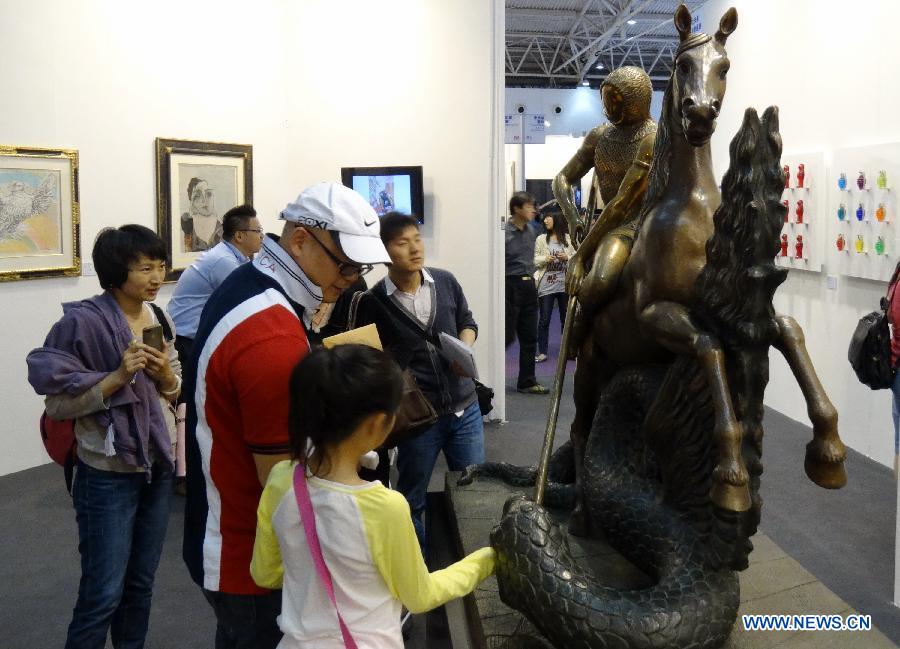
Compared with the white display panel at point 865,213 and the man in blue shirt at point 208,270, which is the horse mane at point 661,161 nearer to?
the man in blue shirt at point 208,270

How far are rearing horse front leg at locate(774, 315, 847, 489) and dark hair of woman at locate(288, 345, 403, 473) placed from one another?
1025mm

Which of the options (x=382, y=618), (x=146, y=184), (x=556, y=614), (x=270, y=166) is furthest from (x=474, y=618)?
(x=270, y=166)

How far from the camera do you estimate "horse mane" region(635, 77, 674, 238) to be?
2.24 meters

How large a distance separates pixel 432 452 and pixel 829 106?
482 cm

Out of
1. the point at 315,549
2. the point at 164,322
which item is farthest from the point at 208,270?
the point at 315,549

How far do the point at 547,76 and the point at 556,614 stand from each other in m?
19.8

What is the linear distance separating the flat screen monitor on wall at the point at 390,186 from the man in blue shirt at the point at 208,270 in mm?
2119

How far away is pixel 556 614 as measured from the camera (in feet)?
6.29

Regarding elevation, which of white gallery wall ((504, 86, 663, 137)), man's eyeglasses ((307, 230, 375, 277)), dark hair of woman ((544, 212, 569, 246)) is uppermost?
white gallery wall ((504, 86, 663, 137))

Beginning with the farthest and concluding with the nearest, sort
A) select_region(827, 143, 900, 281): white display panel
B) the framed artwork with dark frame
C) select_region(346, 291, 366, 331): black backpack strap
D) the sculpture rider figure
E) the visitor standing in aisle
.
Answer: the visitor standing in aisle < the framed artwork with dark frame < select_region(827, 143, 900, 281): white display panel < select_region(346, 291, 366, 331): black backpack strap < the sculpture rider figure

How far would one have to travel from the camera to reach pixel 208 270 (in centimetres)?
492

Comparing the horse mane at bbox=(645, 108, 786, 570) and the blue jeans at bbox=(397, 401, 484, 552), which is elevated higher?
the horse mane at bbox=(645, 108, 786, 570)

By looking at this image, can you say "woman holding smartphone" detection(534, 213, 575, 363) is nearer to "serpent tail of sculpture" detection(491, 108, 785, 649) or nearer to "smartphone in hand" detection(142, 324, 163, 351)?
"smartphone in hand" detection(142, 324, 163, 351)

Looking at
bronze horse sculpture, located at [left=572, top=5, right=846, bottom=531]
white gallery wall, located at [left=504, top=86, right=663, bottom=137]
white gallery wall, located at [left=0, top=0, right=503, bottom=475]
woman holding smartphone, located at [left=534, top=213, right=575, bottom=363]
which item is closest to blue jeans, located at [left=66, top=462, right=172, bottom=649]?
bronze horse sculpture, located at [left=572, top=5, right=846, bottom=531]
